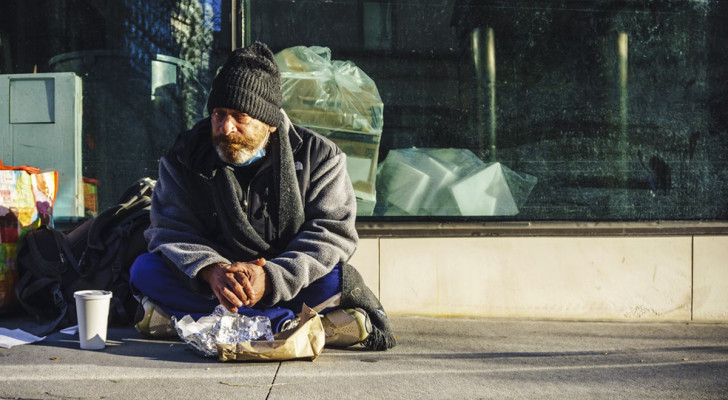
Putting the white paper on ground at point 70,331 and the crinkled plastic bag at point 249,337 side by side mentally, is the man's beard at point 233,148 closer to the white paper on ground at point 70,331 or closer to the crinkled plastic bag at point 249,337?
the crinkled plastic bag at point 249,337

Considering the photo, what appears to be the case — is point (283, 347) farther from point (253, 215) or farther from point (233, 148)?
point (233, 148)

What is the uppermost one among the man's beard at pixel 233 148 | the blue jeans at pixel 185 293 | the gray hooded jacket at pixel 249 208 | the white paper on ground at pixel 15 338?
the man's beard at pixel 233 148

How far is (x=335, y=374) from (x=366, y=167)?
2.05 metres

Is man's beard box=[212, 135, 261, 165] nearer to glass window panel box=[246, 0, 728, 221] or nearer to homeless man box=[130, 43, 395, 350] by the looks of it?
homeless man box=[130, 43, 395, 350]

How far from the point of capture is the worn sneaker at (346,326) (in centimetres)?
342

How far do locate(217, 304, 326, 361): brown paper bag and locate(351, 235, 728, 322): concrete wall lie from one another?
146 centimetres

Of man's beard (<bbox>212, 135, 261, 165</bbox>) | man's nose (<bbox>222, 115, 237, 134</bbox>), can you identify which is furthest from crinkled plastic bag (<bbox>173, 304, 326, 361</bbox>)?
man's nose (<bbox>222, 115, 237, 134</bbox>)

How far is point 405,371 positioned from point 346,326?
47cm

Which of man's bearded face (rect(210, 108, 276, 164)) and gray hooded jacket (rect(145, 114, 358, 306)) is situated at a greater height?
man's bearded face (rect(210, 108, 276, 164))

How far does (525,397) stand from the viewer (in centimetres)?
269

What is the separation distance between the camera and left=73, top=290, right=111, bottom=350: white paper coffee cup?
3238 millimetres

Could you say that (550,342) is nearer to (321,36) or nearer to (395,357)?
(395,357)

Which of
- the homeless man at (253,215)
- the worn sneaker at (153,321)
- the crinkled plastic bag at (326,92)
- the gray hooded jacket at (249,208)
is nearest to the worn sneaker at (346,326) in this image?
the homeless man at (253,215)

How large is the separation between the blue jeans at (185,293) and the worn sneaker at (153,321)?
30 mm
